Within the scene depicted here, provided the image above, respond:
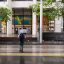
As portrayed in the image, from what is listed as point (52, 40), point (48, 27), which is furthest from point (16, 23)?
point (52, 40)

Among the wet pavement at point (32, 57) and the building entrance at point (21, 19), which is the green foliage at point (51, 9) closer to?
the wet pavement at point (32, 57)

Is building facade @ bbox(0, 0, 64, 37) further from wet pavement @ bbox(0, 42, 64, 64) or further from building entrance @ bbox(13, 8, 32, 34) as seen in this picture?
wet pavement @ bbox(0, 42, 64, 64)

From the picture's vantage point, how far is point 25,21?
207 feet

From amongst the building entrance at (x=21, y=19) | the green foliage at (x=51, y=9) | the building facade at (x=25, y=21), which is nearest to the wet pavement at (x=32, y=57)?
the green foliage at (x=51, y=9)

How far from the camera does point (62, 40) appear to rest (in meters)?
38.7

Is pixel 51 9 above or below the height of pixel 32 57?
above

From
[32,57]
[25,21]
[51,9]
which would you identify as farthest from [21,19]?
[32,57]

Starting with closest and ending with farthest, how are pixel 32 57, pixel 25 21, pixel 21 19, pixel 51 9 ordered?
pixel 32 57
pixel 51 9
pixel 21 19
pixel 25 21

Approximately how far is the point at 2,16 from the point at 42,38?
18.8 ft

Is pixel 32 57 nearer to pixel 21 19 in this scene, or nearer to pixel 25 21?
pixel 21 19

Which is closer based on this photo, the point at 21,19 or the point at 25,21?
the point at 21,19

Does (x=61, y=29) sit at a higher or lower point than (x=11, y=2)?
lower

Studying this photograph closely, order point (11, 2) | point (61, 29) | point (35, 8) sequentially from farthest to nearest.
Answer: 1. point (11, 2)
2. point (61, 29)
3. point (35, 8)

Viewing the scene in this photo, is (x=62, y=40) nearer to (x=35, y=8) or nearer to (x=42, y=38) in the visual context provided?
(x=42, y=38)
